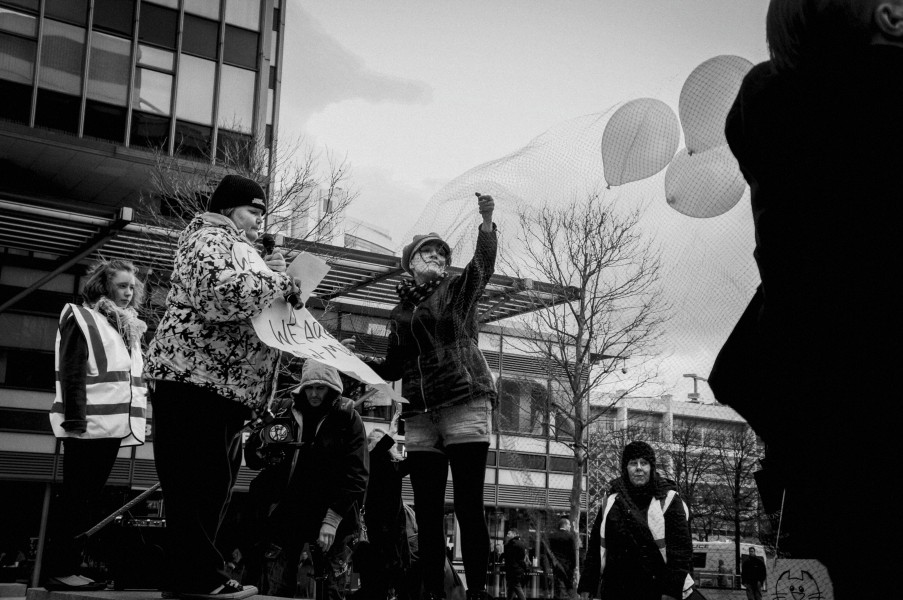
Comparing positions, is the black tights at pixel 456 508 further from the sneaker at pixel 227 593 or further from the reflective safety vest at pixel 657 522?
the reflective safety vest at pixel 657 522

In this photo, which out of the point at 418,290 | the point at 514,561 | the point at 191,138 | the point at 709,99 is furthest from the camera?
the point at 191,138

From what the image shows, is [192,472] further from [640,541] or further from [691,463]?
[691,463]

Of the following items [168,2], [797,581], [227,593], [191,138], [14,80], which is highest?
[168,2]

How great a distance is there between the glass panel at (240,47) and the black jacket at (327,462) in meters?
21.2

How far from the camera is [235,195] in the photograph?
15.3ft

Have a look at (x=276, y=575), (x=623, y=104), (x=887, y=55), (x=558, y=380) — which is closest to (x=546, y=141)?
(x=623, y=104)

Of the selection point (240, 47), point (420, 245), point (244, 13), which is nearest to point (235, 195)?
point (420, 245)

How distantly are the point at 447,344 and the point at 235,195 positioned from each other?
137 centimetres

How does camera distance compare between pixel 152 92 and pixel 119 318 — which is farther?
pixel 152 92

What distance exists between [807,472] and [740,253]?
1345mm

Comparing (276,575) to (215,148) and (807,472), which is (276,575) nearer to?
(807,472)

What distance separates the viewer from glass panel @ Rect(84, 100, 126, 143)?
977 inches

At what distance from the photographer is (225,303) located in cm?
423

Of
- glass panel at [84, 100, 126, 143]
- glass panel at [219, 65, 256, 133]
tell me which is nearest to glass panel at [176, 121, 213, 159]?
glass panel at [219, 65, 256, 133]
